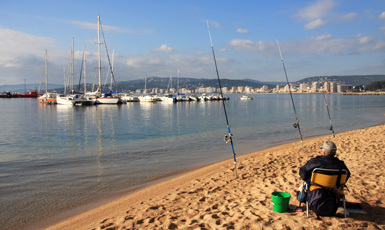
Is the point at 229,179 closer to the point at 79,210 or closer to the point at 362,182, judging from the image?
the point at 362,182

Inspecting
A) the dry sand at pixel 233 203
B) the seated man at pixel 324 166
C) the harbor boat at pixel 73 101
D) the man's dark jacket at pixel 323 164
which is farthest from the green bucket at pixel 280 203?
the harbor boat at pixel 73 101

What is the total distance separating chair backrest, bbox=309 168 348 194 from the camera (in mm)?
4422

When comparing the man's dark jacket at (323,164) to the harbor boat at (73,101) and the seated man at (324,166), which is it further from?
the harbor boat at (73,101)

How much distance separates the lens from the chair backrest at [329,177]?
442 centimetres

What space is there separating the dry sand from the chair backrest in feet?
2.24

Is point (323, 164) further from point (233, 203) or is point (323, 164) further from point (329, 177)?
point (233, 203)

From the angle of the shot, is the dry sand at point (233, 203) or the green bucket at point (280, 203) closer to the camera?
the dry sand at point (233, 203)

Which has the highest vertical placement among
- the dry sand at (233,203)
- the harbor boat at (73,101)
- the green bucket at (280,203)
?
the harbor boat at (73,101)

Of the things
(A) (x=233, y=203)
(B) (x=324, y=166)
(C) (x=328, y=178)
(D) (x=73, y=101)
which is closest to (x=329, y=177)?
(C) (x=328, y=178)

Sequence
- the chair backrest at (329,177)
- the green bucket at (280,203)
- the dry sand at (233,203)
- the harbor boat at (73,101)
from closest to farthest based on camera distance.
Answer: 1. the chair backrest at (329,177)
2. the dry sand at (233,203)
3. the green bucket at (280,203)
4. the harbor boat at (73,101)

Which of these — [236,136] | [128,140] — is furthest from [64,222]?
[236,136]

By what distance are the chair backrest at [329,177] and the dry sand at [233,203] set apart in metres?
0.68

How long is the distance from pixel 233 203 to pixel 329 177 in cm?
232

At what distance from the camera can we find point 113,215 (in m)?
6.32
